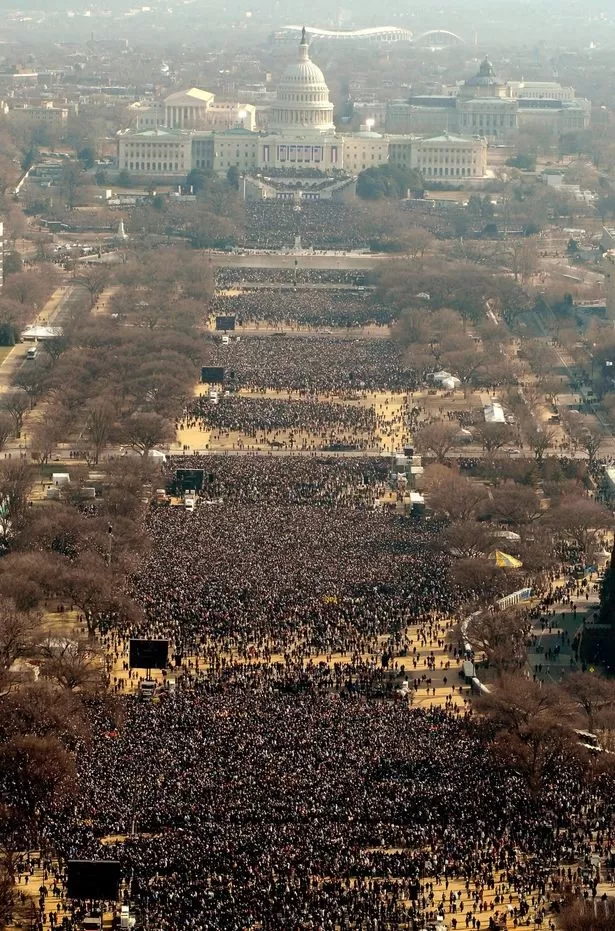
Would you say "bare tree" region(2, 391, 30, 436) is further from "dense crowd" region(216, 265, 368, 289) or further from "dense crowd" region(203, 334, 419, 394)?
"dense crowd" region(216, 265, 368, 289)

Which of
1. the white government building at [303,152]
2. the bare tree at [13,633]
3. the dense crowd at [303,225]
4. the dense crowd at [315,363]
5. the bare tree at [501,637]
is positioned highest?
the bare tree at [13,633]

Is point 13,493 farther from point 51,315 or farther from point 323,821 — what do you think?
point 51,315

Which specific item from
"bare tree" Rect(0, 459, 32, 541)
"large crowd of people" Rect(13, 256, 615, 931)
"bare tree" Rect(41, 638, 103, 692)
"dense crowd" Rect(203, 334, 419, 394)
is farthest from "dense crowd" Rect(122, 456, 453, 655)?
"dense crowd" Rect(203, 334, 419, 394)

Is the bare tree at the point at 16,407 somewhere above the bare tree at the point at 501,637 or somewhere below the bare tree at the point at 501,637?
below

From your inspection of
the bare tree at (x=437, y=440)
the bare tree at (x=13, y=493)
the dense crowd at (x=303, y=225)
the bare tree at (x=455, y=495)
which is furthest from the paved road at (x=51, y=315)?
the bare tree at (x=455, y=495)

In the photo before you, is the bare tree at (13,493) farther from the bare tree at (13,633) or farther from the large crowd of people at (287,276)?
the large crowd of people at (287,276)

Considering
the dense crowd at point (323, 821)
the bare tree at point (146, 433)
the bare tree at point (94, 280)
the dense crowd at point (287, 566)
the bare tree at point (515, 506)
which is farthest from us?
the bare tree at point (94, 280)

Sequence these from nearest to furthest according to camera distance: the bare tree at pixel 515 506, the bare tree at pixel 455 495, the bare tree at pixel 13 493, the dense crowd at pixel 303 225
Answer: the bare tree at pixel 13 493 → the bare tree at pixel 515 506 → the bare tree at pixel 455 495 → the dense crowd at pixel 303 225
